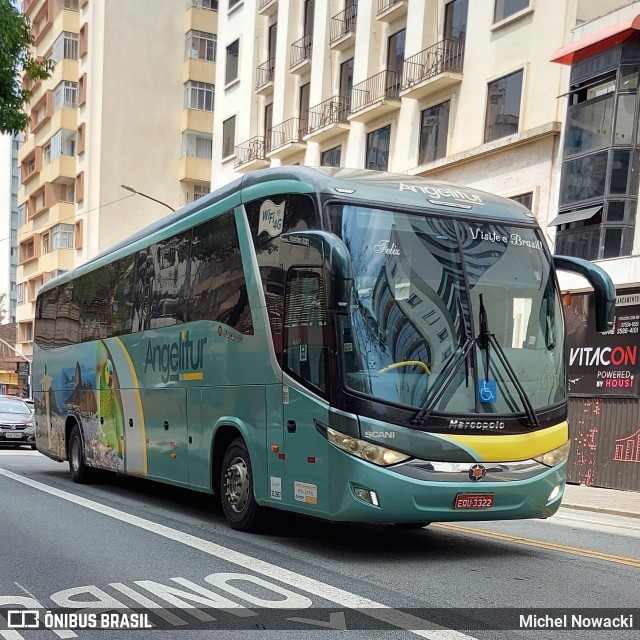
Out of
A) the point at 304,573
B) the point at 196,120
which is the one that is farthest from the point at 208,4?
the point at 304,573

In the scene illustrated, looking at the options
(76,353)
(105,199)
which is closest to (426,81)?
(76,353)

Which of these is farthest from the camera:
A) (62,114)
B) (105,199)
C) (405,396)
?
(62,114)

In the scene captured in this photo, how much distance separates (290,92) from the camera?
32000 mm

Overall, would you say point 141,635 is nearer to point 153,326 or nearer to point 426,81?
point 153,326

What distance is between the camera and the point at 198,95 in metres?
48.9

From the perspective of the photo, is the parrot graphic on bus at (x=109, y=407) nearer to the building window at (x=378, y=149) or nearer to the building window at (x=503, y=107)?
the building window at (x=503, y=107)

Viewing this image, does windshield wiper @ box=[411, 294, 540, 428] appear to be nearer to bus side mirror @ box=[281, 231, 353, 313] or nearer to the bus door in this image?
the bus door

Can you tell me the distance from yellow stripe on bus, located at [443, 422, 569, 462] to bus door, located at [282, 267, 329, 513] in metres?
1.14

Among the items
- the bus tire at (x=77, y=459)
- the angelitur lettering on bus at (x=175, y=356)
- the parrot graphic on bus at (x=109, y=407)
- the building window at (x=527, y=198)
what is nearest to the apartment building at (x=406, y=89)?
the building window at (x=527, y=198)

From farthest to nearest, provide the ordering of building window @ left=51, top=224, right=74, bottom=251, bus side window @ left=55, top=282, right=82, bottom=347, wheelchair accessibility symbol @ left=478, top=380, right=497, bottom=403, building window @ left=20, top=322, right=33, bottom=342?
building window @ left=20, top=322, right=33, bottom=342
building window @ left=51, top=224, right=74, bottom=251
bus side window @ left=55, top=282, right=82, bottom=347
wheelchair accessibility symbol @ left=478, top=380, right=497, bottom=403

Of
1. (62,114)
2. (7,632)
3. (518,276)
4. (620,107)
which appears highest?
(62,114)

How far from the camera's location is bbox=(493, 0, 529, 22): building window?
2219 cm

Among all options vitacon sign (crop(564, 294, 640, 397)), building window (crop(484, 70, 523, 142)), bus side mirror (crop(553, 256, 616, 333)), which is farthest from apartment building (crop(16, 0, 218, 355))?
bus side mirror (crop(553, 256, 616, 333))

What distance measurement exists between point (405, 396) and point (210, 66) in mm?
44347
